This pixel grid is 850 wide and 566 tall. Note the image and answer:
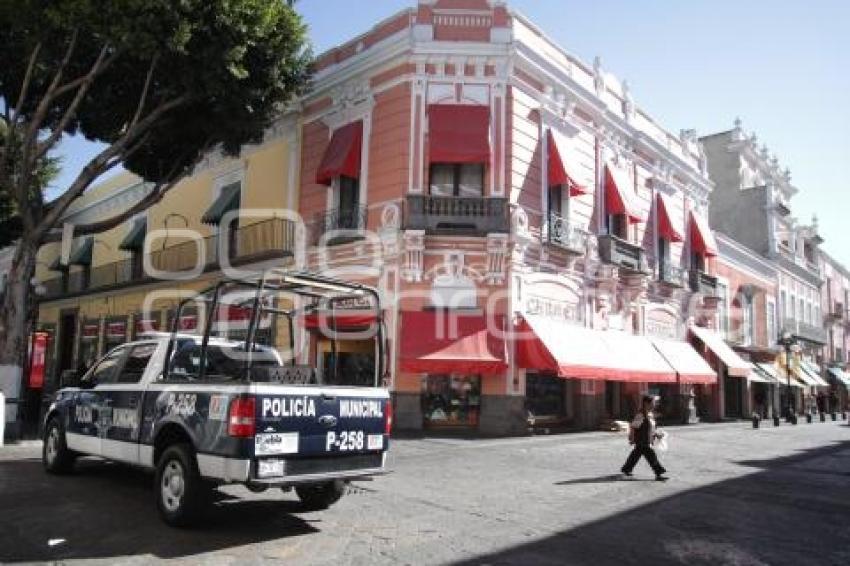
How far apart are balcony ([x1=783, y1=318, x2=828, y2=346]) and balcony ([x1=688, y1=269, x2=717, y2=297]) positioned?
11.6 meters

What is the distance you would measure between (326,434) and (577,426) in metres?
13.7

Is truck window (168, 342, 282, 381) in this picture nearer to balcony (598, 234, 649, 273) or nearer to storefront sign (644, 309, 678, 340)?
balcony (598, 234, 649, 273)

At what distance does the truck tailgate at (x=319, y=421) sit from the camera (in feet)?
19.7

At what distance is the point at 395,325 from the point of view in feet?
54.3

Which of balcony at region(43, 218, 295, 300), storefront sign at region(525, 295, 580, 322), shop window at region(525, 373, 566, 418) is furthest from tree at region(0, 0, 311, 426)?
shop window at region(525, 373, 566, 418)

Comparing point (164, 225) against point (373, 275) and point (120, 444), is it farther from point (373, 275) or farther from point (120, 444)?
point (120, 444)

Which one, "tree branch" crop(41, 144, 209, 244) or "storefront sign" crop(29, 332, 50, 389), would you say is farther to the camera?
"storefront sign" crop(29, 332, 50, 389)

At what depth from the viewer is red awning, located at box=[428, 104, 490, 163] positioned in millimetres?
16641

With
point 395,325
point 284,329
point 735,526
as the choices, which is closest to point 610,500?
point 735,526

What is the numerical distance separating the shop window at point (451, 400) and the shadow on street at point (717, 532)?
6712mm

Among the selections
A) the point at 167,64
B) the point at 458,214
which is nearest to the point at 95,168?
the point at 167,64

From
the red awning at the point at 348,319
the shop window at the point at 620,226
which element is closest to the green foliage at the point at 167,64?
the red awning at the point at 348,319

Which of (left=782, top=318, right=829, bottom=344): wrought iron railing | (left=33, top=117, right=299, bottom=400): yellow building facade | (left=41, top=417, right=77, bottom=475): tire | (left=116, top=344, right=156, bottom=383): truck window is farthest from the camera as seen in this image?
(left=782, top=318, right=829, bottom=344): wrought iron railing

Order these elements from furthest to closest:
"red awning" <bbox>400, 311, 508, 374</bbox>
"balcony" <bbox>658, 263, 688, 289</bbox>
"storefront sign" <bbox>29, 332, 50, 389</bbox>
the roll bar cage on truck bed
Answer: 1. "balcony" <bbox>658, 263, 688, 289</bbox>
2. "storefront sign" <bbox>29, 332, 50, 389</bbox>
3. "red awning" <bbox>400, 311, 508, 374</bbox>
4. the roll bar cage on truck bed
